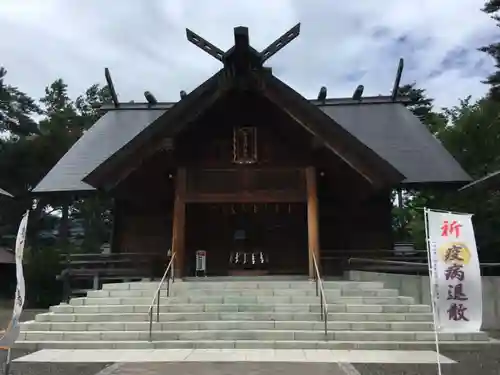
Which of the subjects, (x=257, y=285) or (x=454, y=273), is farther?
(x=257, y=285)

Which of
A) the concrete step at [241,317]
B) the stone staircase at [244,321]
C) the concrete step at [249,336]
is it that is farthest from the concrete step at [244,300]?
the concrete step at [249,336]

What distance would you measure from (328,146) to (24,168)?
2361 cm

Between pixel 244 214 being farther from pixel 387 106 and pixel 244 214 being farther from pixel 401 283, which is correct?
pixel 387 106

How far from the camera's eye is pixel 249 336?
342 inches

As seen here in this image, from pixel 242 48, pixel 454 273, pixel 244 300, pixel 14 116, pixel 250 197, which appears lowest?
pixel 244 300

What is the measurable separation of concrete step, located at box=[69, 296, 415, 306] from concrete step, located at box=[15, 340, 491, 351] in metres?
1.39

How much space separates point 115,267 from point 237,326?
621 centimetres

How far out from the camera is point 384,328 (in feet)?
29.0

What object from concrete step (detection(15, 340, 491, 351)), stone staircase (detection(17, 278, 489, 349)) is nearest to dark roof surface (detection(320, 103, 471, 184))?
stone staircase (detection(17, 278, 489, 349))

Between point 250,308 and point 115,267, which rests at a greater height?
point 115,267

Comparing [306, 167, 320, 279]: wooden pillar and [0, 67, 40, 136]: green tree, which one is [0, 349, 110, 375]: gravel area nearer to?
[306, 167, 320, 279]: wooden pillar

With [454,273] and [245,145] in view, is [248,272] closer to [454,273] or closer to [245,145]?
[245,145]

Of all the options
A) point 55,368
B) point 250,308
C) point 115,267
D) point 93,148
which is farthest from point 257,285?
point 93,148

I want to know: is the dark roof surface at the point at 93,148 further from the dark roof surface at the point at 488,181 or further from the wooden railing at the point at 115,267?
the dark roof surface at the point at 488,181
